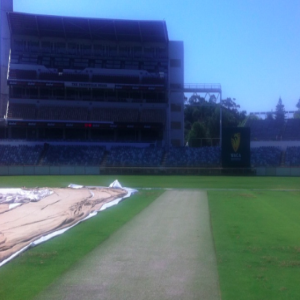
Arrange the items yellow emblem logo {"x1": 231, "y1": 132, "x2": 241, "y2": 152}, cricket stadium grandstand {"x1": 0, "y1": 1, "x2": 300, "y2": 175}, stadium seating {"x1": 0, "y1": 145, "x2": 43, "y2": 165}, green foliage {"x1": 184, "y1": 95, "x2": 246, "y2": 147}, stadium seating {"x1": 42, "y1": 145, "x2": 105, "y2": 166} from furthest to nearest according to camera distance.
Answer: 1. green foliage {"x1": 184, "y1": 95, "x2": 246, "y2": 147}
2. cricket stadium grandstand {"x1": 0, "y1": 1, "x2": 300, "y2": 175}
3. stadium seating {"x1": 42, "y1": 145, "x2": 105, "y2": 166}
4. stadium seating {"x1": 0, "y1": 145, "x2": 43, "y2": 165}
5. yellow emblem logo {"x1": 231, "y1": 132, "x2": 241, "y2": 152}

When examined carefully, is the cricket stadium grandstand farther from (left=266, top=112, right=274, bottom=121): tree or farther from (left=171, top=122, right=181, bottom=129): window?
(left=266, top=112, right=274, bottom=121): tree

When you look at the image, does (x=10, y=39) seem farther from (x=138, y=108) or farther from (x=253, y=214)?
(x=253, y=214)

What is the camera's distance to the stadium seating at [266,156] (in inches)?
1968

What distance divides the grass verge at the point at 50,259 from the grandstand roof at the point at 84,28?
164 ft

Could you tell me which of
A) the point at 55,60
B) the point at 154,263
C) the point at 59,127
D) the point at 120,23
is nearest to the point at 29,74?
the point at 55,60

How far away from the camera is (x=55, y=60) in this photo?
6194 centimetres

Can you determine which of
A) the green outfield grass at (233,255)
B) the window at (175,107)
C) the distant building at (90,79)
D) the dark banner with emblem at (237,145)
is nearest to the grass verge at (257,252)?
the green outfield grass at (233,255)

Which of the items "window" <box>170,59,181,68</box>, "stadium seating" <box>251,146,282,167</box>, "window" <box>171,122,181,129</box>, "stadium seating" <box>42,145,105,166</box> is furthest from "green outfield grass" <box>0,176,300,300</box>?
"window" <box>170,59,181,68</box>

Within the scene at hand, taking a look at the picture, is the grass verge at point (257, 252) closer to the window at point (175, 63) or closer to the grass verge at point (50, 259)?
the grass verge at point (50, 259)

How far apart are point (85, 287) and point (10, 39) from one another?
5993 cm

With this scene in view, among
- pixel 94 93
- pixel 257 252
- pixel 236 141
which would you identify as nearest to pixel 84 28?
pixel 94 93

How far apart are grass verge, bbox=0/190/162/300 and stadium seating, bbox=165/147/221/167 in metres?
35.1

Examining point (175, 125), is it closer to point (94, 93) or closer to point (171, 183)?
point (94, 93)

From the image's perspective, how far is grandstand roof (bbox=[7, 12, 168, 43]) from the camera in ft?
196
